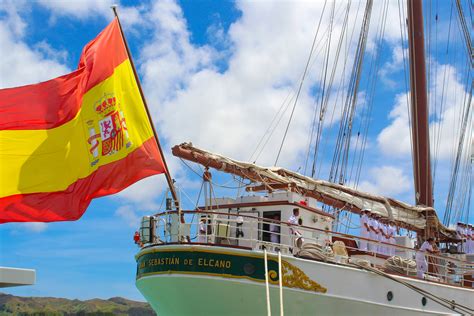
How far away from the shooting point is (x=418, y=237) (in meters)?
24.2

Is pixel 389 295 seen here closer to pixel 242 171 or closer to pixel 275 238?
pixel 275 238

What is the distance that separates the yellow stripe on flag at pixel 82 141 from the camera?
1223 cm

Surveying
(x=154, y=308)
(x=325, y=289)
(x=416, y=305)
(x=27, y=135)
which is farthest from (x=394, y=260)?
(x=27, y=135)

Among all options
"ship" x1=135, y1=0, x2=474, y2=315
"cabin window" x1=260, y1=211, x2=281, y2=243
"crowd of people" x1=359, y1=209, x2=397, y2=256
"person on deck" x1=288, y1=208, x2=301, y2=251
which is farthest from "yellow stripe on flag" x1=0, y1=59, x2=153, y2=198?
"crowd of people" x1=359, y1=209, x2=397, y2=256

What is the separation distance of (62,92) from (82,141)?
3.60ft

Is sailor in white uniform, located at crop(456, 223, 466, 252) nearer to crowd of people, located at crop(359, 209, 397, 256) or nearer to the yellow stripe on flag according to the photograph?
crowd of people, located at crop(359, 209, 397, 256)

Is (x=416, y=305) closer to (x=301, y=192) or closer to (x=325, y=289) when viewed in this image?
(x=325, y=289)

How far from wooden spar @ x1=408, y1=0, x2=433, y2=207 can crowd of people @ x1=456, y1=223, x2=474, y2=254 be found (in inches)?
58.0

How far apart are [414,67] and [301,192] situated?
34.2ft

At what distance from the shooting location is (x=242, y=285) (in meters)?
14.8

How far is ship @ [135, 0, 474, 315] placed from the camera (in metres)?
14.9

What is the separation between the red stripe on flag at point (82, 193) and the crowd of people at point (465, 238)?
15739 mm

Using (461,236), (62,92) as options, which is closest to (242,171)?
(62,92)

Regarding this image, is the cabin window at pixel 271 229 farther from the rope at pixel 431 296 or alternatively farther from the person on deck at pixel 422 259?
the person on deck at pixel 422 259
